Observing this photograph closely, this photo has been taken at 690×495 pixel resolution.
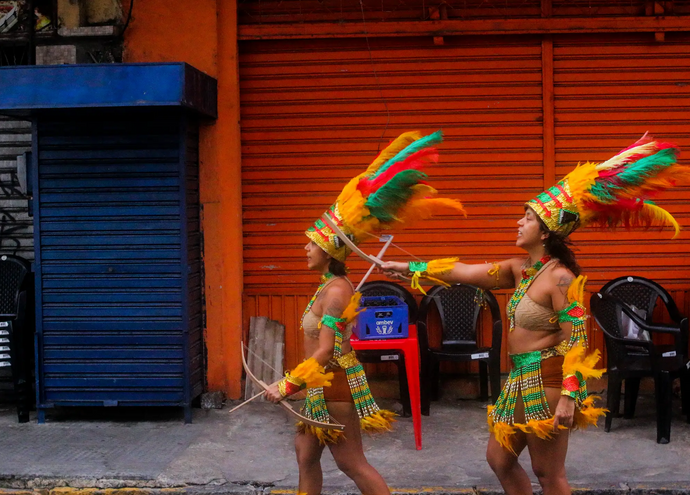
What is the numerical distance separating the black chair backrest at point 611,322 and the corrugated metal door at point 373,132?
3.45 feet

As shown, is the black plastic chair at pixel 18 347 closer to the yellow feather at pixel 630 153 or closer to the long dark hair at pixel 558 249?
the long dark hair at pixel 558 249

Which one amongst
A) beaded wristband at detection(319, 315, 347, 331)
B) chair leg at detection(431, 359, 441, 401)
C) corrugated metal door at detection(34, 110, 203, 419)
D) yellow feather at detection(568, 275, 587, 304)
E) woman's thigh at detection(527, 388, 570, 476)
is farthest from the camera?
chair leg at detection(431, 359, 441, 401)

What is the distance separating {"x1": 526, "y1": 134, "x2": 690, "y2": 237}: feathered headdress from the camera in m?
4.56

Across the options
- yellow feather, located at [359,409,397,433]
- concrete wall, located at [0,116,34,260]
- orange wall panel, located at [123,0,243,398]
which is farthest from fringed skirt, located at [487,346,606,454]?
concrete wall, located at [0,116,34,260]

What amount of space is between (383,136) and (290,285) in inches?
67.2

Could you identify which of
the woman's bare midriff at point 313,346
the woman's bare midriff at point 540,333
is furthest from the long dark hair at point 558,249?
the woman's bare midriff at point 313,346

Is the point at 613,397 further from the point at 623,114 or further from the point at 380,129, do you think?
the point at 380,129

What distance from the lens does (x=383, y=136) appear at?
856 cm

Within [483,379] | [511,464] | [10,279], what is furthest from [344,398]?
[10,279]

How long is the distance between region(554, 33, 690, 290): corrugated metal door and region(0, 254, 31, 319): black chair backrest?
5.16 metres

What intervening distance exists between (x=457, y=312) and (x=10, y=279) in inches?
165

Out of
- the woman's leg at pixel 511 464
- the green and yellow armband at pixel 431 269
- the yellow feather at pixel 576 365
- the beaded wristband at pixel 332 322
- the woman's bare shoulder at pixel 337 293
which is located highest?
the green and yellow armband at pixel 431 269

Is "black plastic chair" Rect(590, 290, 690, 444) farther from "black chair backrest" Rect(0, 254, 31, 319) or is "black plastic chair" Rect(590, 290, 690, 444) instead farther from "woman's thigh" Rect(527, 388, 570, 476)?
"black chair backrest" Rect(0, 254, 31, 319)

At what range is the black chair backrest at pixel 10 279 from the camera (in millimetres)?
8242
